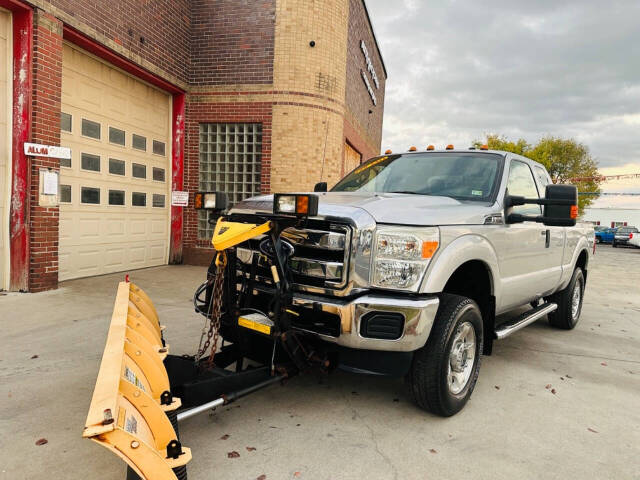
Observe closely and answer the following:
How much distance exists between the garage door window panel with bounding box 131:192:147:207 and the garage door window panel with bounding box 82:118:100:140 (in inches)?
56.9

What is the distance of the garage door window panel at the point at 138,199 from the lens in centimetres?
957

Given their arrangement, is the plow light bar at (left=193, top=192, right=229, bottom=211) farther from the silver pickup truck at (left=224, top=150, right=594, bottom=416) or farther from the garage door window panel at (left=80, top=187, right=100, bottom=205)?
the garage door window panel at (left=80, top=187, right=100, bottom=205)

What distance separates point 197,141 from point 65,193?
360cm

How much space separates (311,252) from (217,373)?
0.98 m

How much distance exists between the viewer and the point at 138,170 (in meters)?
9.70

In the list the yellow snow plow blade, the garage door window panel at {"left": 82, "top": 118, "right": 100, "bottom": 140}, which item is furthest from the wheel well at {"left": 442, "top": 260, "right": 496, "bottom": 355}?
the garage door window panel at {"left": 82, "top": 118, "right": 100, "bottom": 140}

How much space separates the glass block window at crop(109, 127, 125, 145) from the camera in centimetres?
884

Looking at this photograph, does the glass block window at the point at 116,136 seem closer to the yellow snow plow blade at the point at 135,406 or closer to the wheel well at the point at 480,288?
the yellow snow plow blade at the point at 135,406

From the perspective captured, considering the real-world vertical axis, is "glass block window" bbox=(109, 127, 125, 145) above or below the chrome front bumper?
above

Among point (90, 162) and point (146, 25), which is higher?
point (146, 25)

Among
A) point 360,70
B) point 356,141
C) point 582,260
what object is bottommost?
point 582,260

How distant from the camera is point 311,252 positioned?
3168 mm

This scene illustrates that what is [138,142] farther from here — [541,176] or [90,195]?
[541,176]

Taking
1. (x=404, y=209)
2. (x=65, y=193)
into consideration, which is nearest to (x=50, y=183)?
(x=65, y=193)
